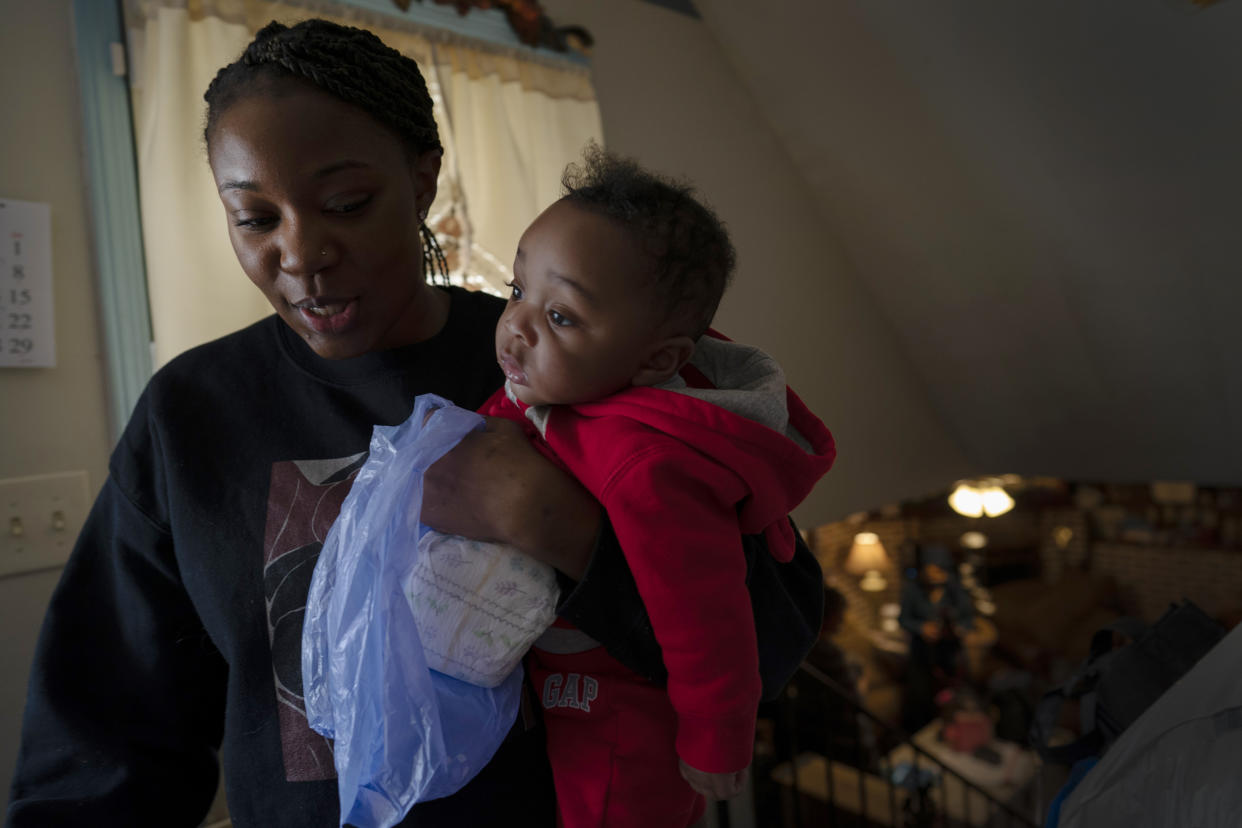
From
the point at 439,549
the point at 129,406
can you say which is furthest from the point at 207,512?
the point at 129,406

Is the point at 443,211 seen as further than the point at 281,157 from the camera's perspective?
Yes

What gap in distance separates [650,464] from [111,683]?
0.63 meters

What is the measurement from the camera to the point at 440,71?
1938 mm

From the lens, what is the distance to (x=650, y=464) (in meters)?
0.64

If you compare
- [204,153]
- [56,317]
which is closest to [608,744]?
[204,153]

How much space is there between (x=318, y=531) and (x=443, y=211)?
1.33m

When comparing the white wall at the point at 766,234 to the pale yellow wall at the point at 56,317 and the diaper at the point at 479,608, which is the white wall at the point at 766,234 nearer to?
the pale yellow wall at the point at 56,317

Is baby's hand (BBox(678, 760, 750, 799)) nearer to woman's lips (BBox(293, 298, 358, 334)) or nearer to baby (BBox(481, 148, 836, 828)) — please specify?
baby (BBox(481, 148, 836, 828))

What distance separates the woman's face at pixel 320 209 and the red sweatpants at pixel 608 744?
377 millimetres

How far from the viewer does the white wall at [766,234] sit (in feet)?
8.11

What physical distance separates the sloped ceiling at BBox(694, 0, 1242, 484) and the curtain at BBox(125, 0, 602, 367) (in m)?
1.00

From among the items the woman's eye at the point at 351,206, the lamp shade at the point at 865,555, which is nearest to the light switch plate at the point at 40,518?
the woman's eye at the point at 351,206

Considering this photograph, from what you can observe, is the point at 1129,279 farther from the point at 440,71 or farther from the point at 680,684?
the point at 680,684

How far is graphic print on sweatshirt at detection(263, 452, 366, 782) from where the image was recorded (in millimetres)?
727
